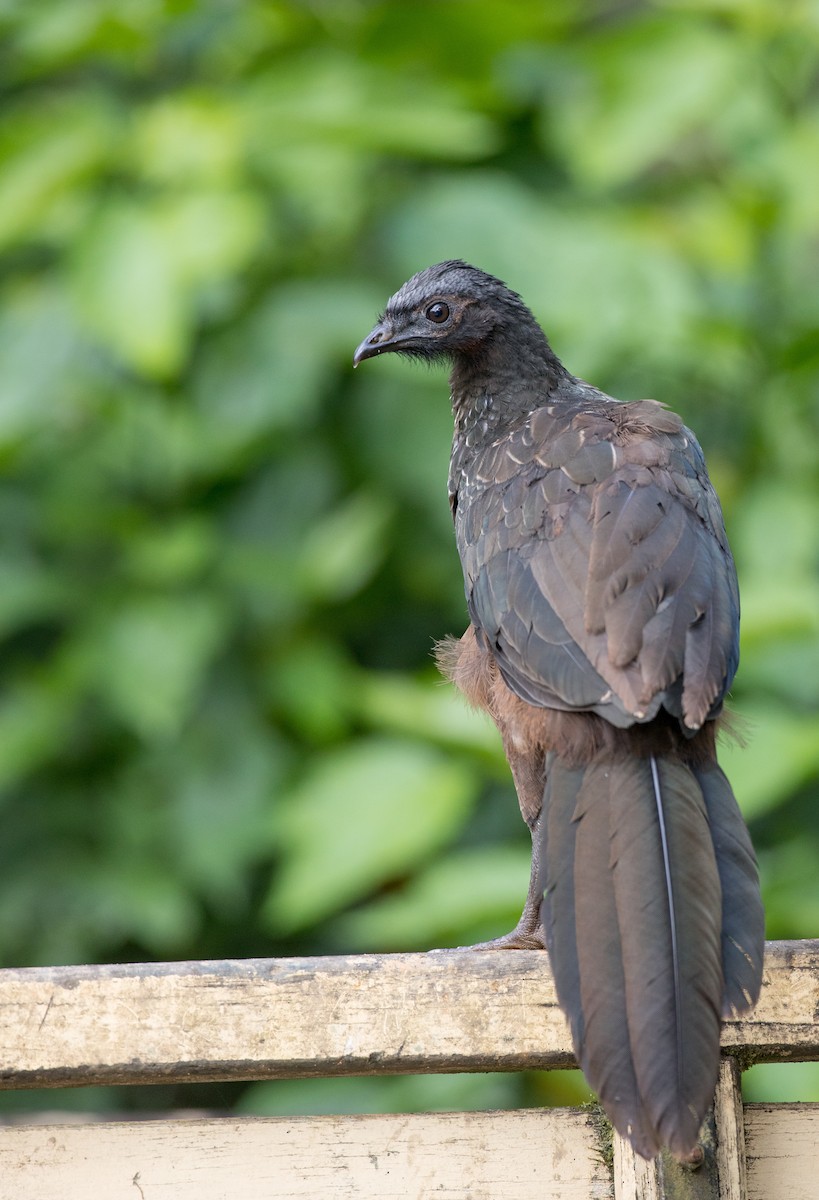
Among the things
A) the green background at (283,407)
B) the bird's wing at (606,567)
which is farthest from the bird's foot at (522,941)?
the green background at (283,407)

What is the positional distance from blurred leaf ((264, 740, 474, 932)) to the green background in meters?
0.03

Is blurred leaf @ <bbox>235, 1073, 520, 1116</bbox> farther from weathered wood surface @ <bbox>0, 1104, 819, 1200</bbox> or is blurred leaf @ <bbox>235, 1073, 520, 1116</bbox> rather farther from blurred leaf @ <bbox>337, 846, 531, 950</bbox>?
weathered wood surface @ <bbox>0, 1104, 819, 1200</bbox>

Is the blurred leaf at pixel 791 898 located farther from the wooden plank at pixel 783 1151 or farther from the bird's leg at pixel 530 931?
the wooden plank at pixel 783 1151

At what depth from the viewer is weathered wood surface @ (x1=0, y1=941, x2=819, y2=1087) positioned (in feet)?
7.14

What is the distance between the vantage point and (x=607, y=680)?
2512 millimetres

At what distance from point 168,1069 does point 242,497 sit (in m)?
3.60

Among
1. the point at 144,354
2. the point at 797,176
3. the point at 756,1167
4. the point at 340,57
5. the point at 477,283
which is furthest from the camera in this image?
the point at 340,57

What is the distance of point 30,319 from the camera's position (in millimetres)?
5555

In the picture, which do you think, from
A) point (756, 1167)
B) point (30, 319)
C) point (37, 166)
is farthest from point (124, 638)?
point (756, 1167)

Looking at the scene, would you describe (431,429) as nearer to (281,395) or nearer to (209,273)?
(281,395)

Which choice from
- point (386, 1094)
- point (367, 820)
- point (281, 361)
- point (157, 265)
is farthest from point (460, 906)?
point (157, 265)

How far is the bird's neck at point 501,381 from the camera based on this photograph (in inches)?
138

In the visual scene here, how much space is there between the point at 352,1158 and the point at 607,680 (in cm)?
87

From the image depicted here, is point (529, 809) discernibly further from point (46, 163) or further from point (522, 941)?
point (46, 163)
